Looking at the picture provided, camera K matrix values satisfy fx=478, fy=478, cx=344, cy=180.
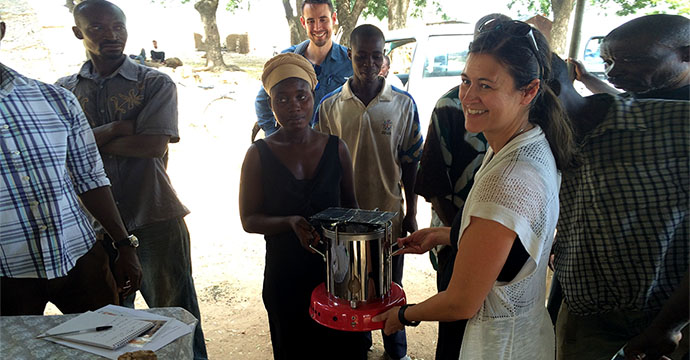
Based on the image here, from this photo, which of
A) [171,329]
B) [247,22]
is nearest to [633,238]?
[171,329]

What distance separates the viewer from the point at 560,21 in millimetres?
12172

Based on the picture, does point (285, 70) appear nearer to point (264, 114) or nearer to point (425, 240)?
point (425, 240)

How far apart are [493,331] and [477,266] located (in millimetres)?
261

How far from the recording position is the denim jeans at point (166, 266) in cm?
260

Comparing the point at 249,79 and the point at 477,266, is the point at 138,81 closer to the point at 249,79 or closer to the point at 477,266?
the point at 477,266

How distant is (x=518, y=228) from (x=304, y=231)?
955 mm

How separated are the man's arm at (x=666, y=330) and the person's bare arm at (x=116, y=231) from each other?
1996mm

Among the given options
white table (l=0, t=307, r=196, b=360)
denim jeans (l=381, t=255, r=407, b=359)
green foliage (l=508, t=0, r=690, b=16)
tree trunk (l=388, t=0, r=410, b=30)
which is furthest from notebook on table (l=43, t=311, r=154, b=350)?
tree trunk (l=388, t=0, r=410, b=30)

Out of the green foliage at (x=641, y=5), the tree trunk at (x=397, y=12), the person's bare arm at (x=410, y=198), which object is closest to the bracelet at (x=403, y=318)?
the person's bare arm at (x=410, y=198)

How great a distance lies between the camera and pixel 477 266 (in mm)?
1327

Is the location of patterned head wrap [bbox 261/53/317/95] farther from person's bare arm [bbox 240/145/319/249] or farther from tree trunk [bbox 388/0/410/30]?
tree trunk [bbox 388/0/410/30]

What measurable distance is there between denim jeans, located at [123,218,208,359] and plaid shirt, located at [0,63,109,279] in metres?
0.66

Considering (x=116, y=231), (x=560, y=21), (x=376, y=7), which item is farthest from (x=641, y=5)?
(x=116, y=231)

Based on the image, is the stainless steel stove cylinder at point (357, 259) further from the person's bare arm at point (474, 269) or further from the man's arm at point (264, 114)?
the man's arm at point (264, 114)
